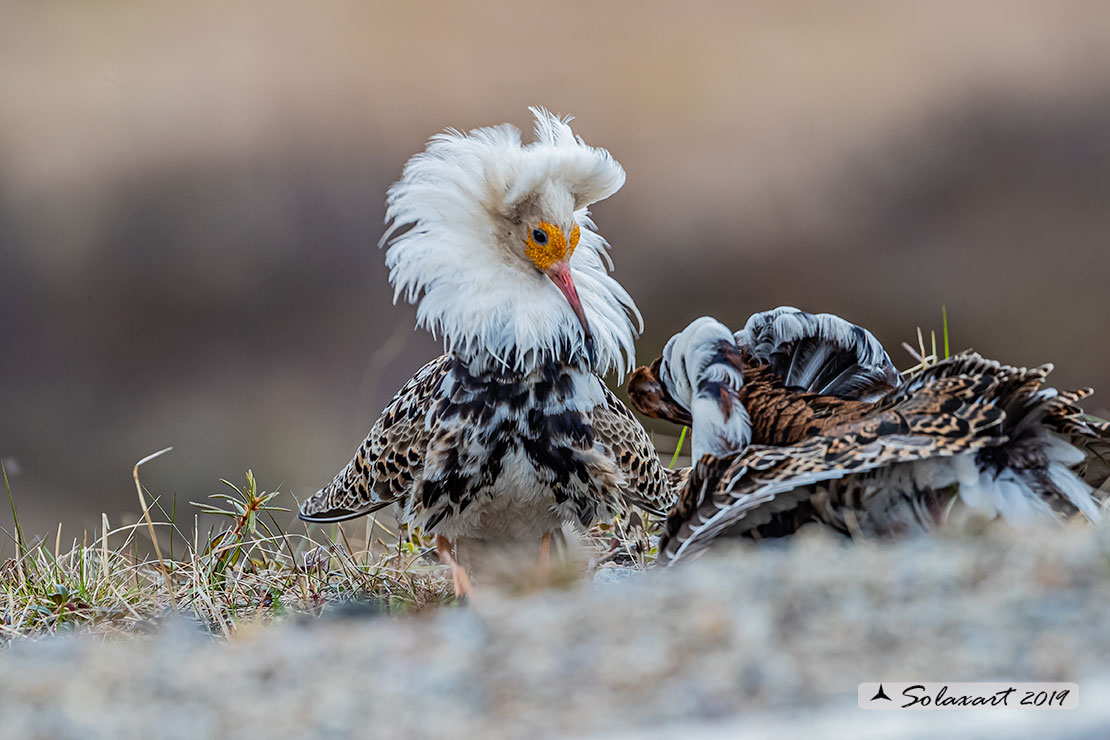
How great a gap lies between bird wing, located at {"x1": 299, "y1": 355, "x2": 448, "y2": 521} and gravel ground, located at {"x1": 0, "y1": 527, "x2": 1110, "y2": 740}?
1.54 m

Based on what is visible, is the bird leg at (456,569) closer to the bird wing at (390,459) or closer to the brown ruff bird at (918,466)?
the bird wing at (390,459)

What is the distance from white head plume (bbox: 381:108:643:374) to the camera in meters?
3.75

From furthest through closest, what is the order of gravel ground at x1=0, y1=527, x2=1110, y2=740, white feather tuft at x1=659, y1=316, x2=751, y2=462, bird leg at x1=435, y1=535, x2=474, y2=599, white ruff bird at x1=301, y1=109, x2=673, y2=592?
1. bird leg at x1=435, y1=535, x2=474, y2=599
2. white ruff bird at x1=301, y1=109, x2=673, y2=592
3. white feather tuft at x1=659, y1=316, x2=751, y2=462
4. gravel ground at x1=0, y1=527, x2=1110, y2=740

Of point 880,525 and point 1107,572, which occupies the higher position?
point 1107,572

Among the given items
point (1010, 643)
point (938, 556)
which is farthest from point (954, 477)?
point (1010, 643)

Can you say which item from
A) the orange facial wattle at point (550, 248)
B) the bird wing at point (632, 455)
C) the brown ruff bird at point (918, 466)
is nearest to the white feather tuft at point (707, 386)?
the brown ruff bird at point (918, 466)

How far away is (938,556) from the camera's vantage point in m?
2.26

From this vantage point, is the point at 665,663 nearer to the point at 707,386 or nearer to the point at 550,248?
the point at 707,386

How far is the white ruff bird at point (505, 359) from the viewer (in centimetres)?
369

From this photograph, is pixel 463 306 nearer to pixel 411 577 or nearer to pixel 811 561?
pixel 411 577

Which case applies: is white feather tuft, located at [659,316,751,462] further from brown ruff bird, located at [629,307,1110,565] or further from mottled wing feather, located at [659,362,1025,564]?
mottled wing feather, located at [659,362,1025,564]

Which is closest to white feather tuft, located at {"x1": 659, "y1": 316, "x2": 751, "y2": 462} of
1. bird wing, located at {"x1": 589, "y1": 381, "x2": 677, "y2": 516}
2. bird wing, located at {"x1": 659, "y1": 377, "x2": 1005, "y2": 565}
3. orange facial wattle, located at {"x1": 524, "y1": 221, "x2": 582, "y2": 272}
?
bird wing, located at {"x1": 589, "y1": 381, "x2": 677, "y2": 516}

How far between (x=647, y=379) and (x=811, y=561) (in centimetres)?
175

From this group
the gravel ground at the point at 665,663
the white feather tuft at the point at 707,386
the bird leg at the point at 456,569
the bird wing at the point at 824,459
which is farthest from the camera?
the bird leg at the point at 456,569
